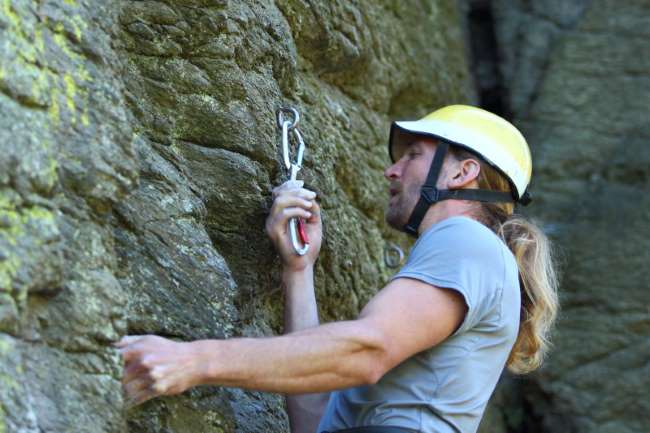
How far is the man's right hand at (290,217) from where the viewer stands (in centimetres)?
393

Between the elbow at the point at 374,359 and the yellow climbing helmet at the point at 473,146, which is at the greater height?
the yellow climbing helmet at the point at 473,146

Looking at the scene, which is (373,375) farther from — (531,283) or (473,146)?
(473,146)

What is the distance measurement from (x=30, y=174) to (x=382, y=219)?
2.80m

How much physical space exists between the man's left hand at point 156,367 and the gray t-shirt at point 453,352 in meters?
0.74

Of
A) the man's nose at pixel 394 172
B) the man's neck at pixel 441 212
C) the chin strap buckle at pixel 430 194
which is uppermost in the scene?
the man's nose at pixel 394 172

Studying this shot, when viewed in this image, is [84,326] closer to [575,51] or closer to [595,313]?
[595,313]

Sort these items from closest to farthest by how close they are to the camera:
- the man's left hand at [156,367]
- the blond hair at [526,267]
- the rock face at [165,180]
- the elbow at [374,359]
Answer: the rock face at [165,180], the man's left hand at [156,367], the elbow at [374,359], the blond hair at [526,267]

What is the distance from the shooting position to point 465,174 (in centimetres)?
408

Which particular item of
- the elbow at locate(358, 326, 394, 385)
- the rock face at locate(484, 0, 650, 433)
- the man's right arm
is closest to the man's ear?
the man's right arm

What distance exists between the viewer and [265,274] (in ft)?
13.4

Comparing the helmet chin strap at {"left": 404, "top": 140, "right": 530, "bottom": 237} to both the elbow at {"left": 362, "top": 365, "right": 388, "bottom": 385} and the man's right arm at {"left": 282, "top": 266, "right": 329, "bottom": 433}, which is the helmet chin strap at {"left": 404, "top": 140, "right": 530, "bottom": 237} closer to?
the man's right arm at {"left": 282, "top": 266, "right": 329, "bottom": 433}

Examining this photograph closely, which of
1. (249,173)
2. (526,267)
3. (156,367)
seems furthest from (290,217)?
(156,367)

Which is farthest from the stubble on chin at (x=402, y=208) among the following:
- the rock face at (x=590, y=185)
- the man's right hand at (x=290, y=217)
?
the rock face at (x=590, y=185)

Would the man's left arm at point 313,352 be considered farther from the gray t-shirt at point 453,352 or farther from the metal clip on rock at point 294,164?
the metal clip on rock at point 294,164
